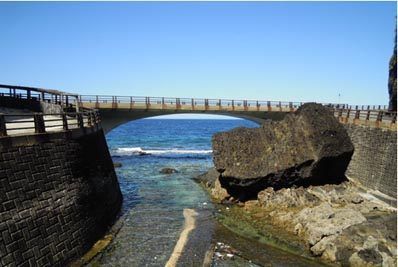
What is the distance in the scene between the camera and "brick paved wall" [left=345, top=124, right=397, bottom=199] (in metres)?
22.5

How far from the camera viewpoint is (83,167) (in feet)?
51.2

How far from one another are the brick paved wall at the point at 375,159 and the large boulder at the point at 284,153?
2541 mm

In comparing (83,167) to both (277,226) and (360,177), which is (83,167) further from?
(360,177)

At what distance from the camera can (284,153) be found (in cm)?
2198

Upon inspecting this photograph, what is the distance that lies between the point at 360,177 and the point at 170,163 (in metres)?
24.1

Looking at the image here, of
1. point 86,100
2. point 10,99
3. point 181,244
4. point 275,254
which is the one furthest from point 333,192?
point 86,100

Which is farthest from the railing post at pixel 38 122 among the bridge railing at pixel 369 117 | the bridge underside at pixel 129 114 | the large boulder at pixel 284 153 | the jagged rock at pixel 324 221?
the bridge underside at pixel 129 114

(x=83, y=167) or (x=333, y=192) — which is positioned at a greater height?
(x=83, y=167)

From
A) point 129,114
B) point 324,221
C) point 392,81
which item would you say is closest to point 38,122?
point 324,221

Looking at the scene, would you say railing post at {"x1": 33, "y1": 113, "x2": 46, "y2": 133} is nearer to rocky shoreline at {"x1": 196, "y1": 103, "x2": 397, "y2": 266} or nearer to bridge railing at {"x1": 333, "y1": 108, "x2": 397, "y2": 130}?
rocky shoreline at {"x1": 196, "y1": 103, "x2": 397, "y2": 266}

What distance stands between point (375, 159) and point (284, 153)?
7.52 m

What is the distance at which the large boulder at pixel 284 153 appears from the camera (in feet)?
70.3

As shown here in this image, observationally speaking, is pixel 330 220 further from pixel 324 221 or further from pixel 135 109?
pixel 135 109

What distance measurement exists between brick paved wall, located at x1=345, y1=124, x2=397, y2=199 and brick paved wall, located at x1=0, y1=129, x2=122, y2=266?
17.8 meters
